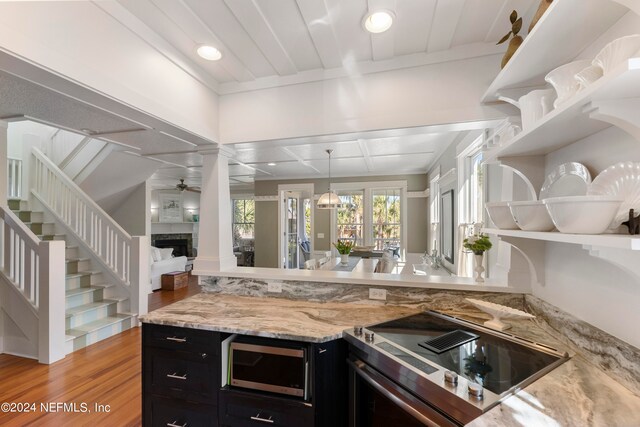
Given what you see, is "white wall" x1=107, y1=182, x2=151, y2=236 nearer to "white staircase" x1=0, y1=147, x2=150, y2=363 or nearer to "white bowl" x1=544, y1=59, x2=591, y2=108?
"white staircase" x1=0, y1=147, x2=150, y2=363

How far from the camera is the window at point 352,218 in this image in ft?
20.1

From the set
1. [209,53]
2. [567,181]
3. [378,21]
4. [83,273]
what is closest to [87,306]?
[83,273]

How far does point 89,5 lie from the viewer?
4.13 feet

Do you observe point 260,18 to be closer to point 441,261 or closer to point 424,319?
point 424,319

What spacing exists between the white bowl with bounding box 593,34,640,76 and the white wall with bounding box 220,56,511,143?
90cm

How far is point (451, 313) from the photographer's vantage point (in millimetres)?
1630

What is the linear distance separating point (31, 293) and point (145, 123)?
254 centimetres

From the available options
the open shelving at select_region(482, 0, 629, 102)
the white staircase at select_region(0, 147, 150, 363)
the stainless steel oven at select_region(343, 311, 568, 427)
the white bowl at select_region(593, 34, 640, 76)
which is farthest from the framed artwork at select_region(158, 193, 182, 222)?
the white bowl at select_region(593, 34, 640, 76)

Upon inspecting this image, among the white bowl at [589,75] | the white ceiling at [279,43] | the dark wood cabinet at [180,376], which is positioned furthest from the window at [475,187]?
the dark wood cabinet at [180,376]

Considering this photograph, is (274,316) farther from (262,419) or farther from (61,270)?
(61,270)

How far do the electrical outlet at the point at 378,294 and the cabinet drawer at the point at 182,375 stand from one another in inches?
38.8

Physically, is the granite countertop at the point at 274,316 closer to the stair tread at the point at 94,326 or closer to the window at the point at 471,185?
the window at the point at 471,185

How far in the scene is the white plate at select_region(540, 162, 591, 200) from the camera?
1091 millimetres

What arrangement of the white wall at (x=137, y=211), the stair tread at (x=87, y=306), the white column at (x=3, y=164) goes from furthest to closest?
the white wall at (x=137, y=211) → the stair tread at (x=87, y=306) → the white column at (x=3, y=164)
